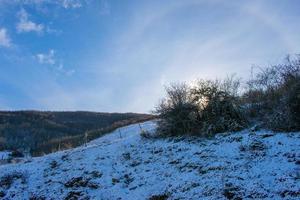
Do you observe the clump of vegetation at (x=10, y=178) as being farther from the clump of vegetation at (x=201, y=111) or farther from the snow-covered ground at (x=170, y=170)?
the clump of vegetation at (x=201, y=111)

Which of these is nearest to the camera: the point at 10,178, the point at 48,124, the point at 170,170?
the point at 170,170

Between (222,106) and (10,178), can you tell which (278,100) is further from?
(10,178)

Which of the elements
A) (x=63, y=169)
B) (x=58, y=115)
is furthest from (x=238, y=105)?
(x=58, y=115)

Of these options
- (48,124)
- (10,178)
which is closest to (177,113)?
(10,178)

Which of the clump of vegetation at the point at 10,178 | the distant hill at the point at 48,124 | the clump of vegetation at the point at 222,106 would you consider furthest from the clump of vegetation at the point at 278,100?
the distant hill at the point at 48,124

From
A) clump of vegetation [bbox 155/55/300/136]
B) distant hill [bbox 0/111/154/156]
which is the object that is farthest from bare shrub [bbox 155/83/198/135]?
distant hill [bbox 0/111/154/156]

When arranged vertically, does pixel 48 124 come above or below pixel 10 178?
above

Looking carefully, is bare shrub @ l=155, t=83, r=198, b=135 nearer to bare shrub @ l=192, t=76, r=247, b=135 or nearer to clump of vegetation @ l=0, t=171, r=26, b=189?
bare shrub @ l=192, t=76, r=247, b=135

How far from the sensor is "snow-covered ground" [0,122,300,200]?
1409cm

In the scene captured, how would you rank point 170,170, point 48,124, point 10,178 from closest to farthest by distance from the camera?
1. point 170,170
2. point 10,178
3. point 48,124

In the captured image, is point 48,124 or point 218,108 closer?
point 218,108

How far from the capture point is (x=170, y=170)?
57.2 feet

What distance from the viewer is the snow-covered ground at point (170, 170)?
14086 mm

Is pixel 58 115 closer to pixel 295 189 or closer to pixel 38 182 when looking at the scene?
pixel 38 182
